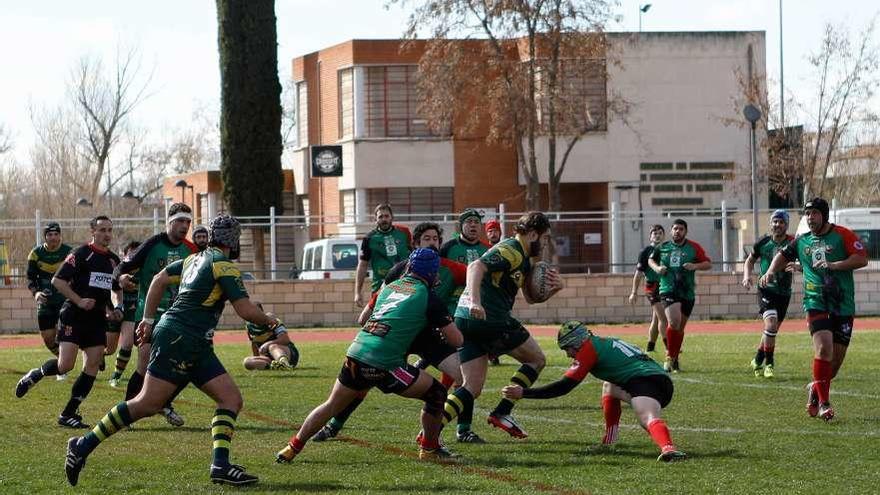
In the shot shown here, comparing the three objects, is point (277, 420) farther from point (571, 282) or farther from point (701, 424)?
point (571, 282)

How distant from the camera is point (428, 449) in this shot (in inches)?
428

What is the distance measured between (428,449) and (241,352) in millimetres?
13780

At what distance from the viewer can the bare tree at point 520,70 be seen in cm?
4000

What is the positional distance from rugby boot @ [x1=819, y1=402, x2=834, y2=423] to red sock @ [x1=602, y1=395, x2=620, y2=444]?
99.2 inches

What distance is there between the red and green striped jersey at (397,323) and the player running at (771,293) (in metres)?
8.29

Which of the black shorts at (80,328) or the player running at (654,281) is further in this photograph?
the player running at (654,281)

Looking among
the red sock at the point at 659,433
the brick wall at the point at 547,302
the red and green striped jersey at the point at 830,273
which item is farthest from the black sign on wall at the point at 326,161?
the red sock at the point at 659,433

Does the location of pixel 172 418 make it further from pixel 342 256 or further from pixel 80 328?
pixel 342 256

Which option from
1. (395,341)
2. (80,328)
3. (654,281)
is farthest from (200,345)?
(654,281)

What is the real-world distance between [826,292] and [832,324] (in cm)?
29

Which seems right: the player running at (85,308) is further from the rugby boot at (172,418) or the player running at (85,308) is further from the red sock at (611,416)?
the red sock at (611,416)

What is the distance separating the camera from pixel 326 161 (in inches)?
1757

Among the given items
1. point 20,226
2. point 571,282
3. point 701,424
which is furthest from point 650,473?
point 20,226

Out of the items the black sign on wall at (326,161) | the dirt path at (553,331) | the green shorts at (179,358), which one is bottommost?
the dirt path at (553,331)
